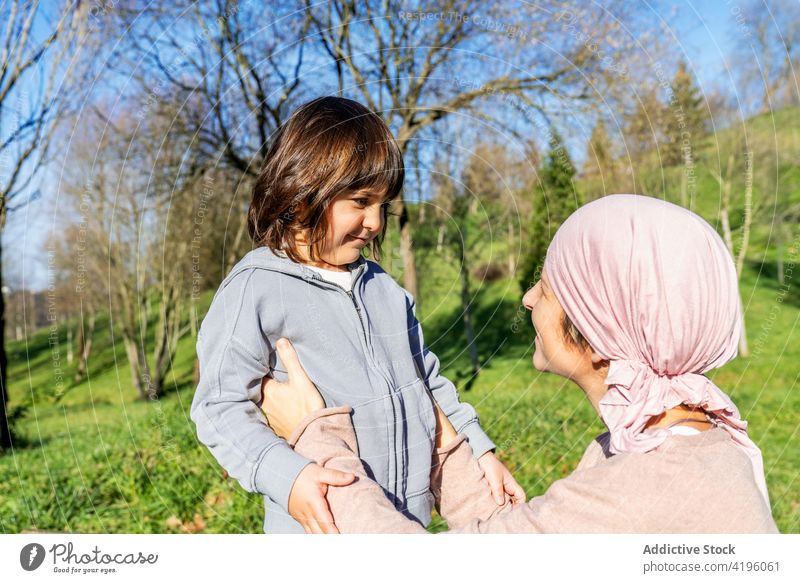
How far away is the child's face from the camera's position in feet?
5.80

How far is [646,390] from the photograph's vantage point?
1427mm

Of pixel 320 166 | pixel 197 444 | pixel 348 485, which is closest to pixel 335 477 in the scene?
pixel 348 485

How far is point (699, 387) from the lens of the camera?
1.44m

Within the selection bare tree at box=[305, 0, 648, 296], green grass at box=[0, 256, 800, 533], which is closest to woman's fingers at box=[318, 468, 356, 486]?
green grass at box=[0, 256, 800, 533]

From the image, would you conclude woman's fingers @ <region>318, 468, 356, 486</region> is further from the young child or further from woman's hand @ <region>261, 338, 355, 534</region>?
the young child

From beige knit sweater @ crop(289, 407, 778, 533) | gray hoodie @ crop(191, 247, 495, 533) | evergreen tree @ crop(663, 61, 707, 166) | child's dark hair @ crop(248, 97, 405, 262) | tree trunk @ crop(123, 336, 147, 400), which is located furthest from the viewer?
tree trunk @ crop(123, 336, 147, 400)

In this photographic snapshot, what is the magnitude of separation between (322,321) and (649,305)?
77cm

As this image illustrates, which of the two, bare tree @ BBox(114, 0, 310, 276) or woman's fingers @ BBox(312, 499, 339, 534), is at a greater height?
bare tree @ BBox(114, 0, 310, 276)

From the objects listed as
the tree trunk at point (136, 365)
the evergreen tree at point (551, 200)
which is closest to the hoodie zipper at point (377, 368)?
the evergreen tree at point (551, 200)

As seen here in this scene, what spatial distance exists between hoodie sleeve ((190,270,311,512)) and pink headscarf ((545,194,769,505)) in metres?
0.68

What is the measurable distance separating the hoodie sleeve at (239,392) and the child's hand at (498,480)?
61 centimetres

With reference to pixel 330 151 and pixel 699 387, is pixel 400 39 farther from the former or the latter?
pixel 699 387

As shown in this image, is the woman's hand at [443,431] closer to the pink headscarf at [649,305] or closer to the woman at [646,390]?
the woman at [646,390]
